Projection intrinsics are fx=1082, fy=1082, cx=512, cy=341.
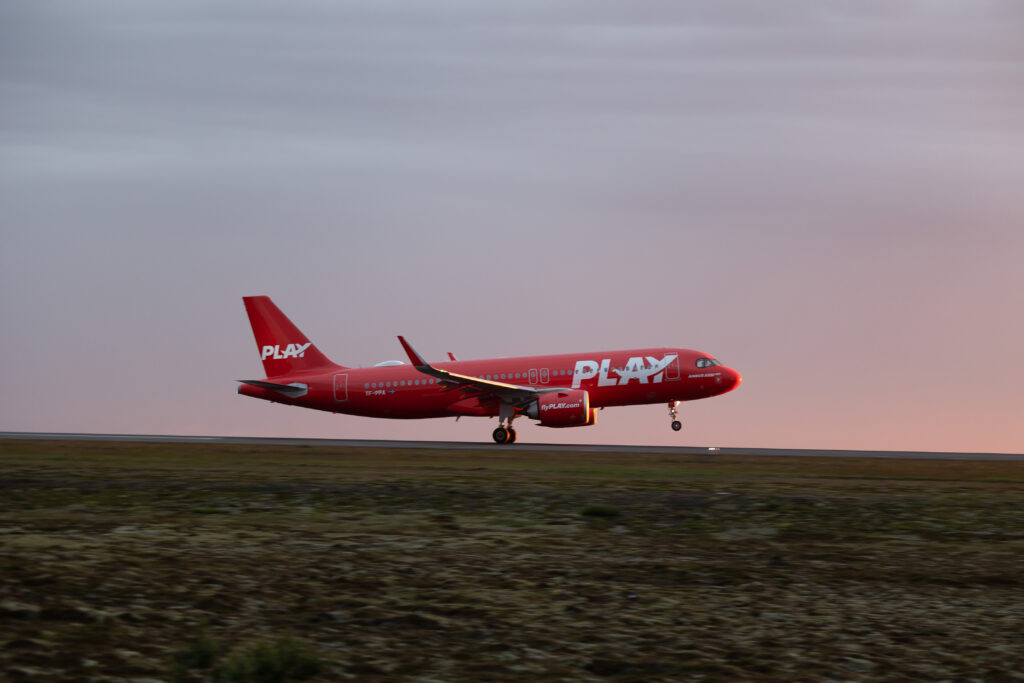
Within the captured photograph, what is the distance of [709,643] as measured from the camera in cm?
1131

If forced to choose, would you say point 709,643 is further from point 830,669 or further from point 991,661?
point 991,661

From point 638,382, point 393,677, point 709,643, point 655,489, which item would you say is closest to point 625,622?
point 709,643

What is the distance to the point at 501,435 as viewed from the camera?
50.9 metres

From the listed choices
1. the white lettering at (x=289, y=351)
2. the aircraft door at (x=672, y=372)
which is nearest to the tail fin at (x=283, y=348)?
the white lettering at (x=289, y=351)

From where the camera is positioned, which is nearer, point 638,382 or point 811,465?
point 811,465

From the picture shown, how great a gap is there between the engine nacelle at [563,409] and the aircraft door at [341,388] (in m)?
10.9

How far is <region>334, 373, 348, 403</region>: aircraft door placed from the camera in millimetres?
54562

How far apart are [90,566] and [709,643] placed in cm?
700

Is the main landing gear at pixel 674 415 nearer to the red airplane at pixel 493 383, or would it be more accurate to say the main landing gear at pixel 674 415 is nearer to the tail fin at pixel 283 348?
the red airplane at pixel 493 383

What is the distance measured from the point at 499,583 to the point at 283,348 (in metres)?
45.2

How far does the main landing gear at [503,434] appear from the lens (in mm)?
50875

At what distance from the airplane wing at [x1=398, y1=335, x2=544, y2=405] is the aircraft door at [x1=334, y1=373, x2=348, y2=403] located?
5.21 metres

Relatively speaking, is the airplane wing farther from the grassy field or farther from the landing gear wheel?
the grassy field

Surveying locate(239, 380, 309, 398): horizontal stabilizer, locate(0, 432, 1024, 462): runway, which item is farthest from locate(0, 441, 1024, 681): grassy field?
locate(239, 380, 309, 398): horizontal stabilizer
